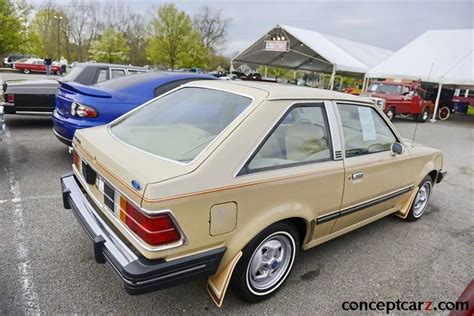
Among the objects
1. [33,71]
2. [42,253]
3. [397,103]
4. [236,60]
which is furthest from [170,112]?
[33,71]

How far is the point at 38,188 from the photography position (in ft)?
13.9

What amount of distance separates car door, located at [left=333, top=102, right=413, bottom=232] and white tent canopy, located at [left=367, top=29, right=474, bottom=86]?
1452 cm

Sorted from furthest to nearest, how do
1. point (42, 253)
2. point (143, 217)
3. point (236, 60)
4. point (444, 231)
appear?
point (236, 60) → point (444, 231) → point (42, 253) → point (143, 217)

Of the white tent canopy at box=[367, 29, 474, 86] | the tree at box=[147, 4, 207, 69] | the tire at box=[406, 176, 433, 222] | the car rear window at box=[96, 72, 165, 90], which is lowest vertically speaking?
the tire at box=[406, 176, 433, 222]

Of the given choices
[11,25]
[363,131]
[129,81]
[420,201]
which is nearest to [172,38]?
[11,25]

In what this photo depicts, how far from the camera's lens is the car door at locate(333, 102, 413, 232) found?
9.55 ft

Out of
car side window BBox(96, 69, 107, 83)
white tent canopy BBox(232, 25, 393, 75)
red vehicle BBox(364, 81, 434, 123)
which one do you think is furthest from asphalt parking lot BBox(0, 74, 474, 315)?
white tent canopy BBox(232, 25, 393, 75)

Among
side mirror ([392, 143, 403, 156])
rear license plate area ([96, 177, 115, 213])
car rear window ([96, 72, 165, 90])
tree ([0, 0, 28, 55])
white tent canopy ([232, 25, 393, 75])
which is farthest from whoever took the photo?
tree ([0, 0, 28, 55])

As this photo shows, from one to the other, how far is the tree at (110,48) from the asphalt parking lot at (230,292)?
1746 inches

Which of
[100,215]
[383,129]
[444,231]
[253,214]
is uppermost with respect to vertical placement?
[383,129]

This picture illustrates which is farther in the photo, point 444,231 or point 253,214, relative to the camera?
point 444,231

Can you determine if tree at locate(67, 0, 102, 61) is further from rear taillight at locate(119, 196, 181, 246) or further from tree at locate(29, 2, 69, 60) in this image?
rear taillight at locate(119, 196, 181, 246)

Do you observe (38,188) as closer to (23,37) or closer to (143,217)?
(143,217)

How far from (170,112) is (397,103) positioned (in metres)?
14.9
